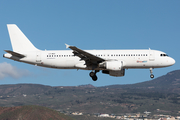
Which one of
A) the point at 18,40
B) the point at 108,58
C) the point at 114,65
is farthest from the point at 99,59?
the point at 18,40

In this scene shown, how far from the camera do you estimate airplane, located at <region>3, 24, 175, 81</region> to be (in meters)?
51.0

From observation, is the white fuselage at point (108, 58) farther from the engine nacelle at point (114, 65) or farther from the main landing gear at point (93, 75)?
the main landing gear at point (93, 75)

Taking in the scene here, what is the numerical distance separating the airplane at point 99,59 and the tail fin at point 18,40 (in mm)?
1777

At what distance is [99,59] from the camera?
167ft

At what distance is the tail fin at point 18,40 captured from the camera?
57.2m

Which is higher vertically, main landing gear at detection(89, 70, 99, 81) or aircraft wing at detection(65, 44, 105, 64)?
aircraft wing at detection(65, 44, 105, 64)

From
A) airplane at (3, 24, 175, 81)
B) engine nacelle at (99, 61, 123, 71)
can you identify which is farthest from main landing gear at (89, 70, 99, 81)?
engine nacelle at (99, 61, 123, 71)

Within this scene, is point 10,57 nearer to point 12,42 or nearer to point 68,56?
point 12,42

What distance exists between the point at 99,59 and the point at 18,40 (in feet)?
59.0

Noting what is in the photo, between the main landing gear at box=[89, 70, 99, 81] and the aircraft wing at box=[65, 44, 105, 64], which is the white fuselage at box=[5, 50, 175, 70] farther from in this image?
the main landing gear at box=[89, 70, 99, 81]

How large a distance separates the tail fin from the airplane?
1777 mm

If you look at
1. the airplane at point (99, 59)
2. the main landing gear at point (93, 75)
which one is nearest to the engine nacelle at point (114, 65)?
the airplane at point (99, 59)

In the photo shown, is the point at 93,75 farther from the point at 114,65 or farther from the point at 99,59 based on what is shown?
the point at 114,65

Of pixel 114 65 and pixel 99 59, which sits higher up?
pixel 99 59
